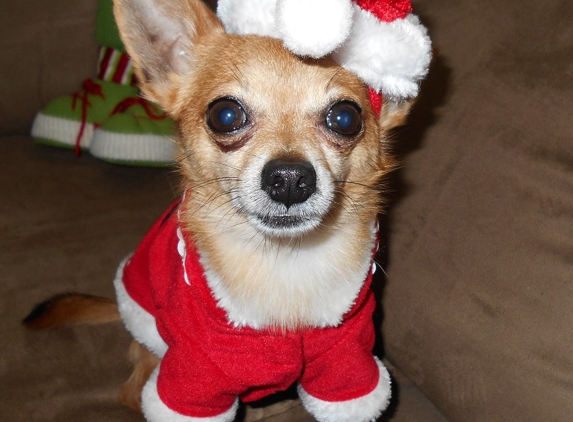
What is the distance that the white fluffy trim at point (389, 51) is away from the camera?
52.3 inches

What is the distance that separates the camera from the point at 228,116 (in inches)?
55.3

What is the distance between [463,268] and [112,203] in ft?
4.36

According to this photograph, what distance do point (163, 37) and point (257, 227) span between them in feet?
1.88

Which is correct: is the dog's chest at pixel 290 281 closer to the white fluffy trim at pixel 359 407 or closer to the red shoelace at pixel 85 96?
the white fluffy trim at pixel 359 407

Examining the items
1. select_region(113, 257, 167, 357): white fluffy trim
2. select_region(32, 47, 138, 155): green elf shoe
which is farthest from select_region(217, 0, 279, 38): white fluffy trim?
select_region(32, 47, 138, 155): green elf shoe

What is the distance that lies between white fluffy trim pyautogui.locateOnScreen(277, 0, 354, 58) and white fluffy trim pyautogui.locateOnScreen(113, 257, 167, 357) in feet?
2.94

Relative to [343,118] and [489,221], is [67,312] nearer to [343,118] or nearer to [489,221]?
[343,118]

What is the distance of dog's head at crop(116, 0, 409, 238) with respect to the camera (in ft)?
4.28

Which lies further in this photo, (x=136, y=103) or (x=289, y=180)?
(x=136, y=103)

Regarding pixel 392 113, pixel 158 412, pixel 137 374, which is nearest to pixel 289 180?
pixel 392 113

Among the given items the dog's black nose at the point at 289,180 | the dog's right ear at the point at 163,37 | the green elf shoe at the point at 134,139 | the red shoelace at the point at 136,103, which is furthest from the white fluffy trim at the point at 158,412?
the red shoelace at the point at 136,103

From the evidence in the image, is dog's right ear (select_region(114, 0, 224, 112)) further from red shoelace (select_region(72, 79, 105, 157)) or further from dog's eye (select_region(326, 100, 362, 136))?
red shoelace (select_region(72, 79, 105, 157))

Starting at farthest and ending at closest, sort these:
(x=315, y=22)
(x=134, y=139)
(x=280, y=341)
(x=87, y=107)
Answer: (x=87, y=107) < (x=134, y=139) < (x=280, y=341) < (x=315, y=22)

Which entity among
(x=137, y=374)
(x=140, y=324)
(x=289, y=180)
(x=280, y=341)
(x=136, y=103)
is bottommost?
(x=137, y=374)
